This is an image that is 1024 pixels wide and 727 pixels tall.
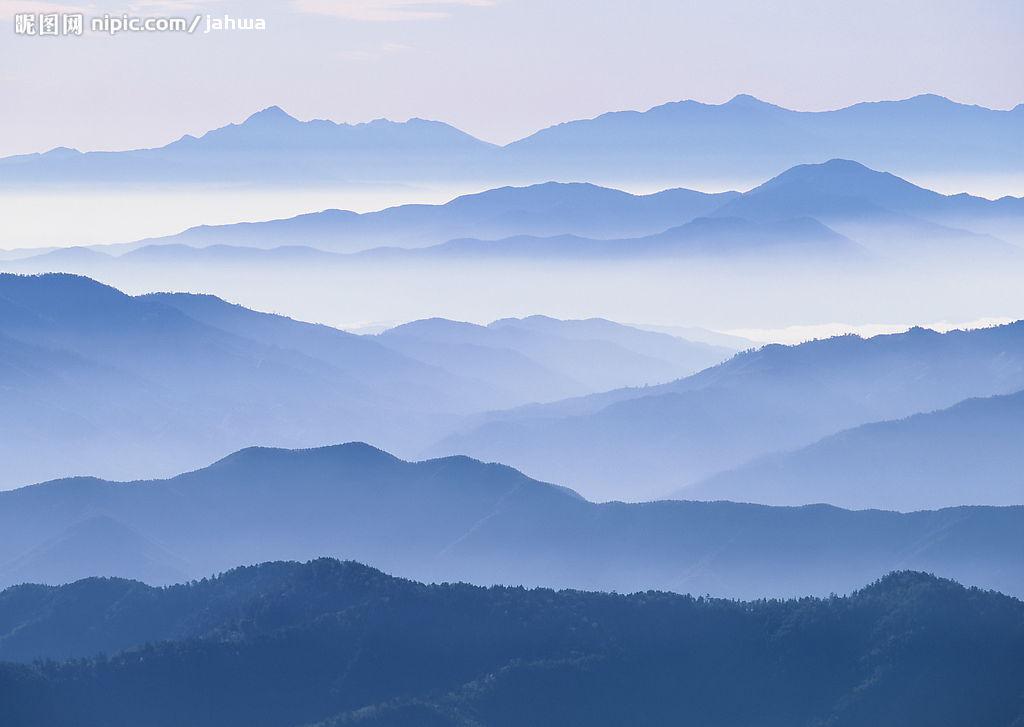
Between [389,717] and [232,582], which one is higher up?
[232,582]

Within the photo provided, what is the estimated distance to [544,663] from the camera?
400 ft

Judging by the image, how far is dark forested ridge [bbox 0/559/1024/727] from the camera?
117375 mm

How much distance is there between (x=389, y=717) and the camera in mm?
112750

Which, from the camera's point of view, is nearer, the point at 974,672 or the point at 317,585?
the point at 974,672

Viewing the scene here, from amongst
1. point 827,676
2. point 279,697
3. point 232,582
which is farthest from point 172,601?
point 827,676

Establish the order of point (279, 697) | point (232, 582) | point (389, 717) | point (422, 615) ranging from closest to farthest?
point (389, 717) < point (279, 697) < point (422, 615) < point (232, 582)

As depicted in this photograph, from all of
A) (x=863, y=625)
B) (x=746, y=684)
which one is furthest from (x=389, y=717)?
(x=863, y=625)

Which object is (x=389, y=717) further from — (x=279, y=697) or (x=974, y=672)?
(x=974, y=672)

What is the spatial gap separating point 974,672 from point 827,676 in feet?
24.2

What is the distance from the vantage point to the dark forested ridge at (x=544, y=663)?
117 m

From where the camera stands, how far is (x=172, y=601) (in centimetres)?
14275

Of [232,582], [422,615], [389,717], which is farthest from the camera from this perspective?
[232,582]

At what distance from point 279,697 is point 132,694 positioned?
7424 millimetres

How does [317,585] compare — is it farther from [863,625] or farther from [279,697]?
[863,625]
